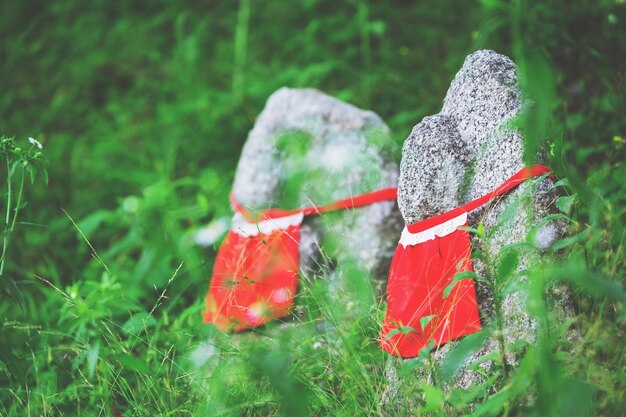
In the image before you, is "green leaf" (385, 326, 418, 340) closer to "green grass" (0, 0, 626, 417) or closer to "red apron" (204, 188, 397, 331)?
"green grass" (0, 0, 626, 417)

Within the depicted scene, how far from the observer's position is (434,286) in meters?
1.46

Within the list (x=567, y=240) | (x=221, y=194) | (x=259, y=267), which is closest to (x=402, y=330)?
(x=567, y=240)

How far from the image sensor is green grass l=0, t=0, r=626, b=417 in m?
1.32

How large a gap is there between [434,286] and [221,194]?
134 cm

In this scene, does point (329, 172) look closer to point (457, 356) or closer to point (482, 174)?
point (482, 174)

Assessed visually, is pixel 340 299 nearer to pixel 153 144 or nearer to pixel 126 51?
pixel 153 144

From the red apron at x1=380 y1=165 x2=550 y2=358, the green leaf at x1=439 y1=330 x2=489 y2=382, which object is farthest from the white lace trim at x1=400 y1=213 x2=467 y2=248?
the green leaf at x1=439 y1=330 x2=489 y2=382

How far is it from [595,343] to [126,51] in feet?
11.3

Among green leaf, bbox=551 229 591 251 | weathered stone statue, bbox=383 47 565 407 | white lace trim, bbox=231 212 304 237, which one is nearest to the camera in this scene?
green leaf, bbox=551 229 591 251

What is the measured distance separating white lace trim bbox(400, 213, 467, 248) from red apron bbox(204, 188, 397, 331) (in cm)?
20

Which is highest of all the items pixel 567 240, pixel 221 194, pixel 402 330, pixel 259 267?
pixel 567 240

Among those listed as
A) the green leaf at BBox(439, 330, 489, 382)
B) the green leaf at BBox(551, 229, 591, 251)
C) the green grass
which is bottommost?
the green grass

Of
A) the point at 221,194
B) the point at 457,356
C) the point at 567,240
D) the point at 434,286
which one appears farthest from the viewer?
the point at 221,194

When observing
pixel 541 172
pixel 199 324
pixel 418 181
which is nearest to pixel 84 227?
pixel 199 324
